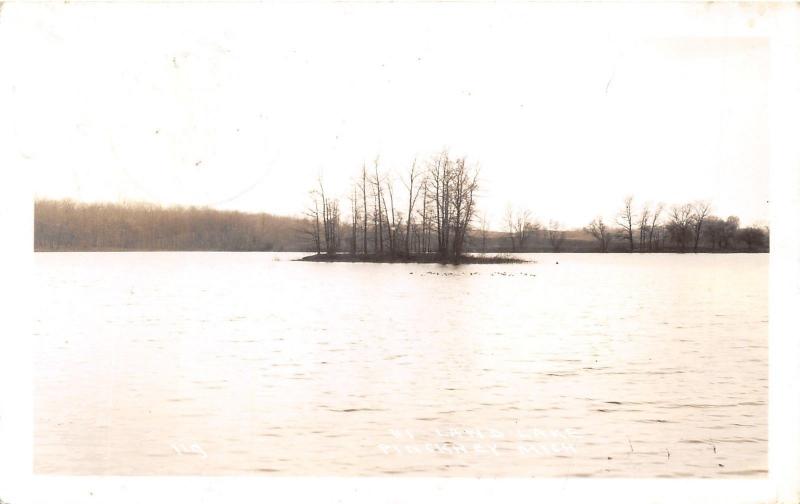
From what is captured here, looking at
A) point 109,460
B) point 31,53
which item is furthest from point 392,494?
point 31,53

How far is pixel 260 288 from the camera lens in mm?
8695

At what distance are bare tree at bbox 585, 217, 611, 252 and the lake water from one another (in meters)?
0.25

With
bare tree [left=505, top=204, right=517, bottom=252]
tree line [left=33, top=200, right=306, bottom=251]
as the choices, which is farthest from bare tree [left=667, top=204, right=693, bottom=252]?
tree line [left=33, top=200, right=306, bottom=251]

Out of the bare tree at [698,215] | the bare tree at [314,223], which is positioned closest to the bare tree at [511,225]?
the bare tree at [698,215]

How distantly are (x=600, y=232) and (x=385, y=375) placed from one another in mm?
3140

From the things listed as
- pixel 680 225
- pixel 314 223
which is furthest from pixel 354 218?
pixel 680 225

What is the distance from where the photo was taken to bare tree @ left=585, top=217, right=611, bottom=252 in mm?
7453

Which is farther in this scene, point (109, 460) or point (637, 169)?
point (637, 169)

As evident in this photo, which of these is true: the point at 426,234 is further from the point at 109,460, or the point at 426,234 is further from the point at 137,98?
the point at 109,460

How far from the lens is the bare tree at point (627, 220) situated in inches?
275

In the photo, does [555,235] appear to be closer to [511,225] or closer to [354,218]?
[511,225]

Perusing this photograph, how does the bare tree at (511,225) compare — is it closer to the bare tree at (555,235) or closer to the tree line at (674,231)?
the bare tree at (555,235)

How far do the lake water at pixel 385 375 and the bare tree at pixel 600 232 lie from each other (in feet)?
0.83

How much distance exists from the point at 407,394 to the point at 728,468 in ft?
7.97
